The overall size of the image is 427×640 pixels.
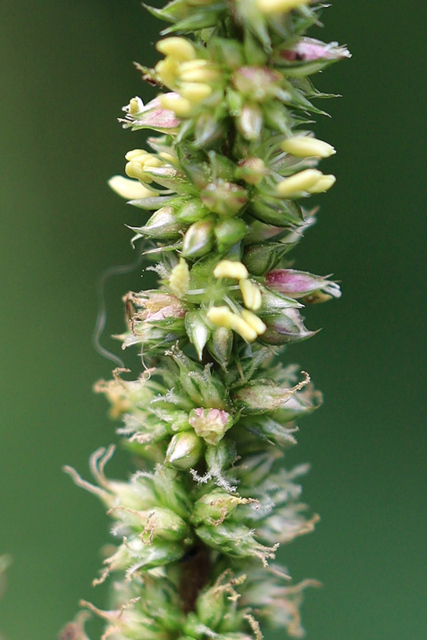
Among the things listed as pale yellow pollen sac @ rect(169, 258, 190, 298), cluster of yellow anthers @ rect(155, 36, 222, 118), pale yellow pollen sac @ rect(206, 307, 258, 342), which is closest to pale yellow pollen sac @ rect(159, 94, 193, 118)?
cluster of yellow anthers @ rect(155, 36, 222, 118)

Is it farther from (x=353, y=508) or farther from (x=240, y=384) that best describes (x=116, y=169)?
(x=240, y=384)

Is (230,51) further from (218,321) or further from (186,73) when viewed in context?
(218,321)

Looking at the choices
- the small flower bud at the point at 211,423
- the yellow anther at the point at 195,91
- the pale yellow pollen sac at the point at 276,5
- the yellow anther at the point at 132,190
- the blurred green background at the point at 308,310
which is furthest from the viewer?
the blurred green background at the point at 308,310

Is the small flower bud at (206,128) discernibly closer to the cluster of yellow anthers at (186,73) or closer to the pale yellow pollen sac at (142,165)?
the cluster of yellow anthers at (186,73)

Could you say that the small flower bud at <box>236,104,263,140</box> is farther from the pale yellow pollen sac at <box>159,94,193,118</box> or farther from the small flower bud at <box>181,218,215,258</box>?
the small flower bud at <box>181,218,215,258</box>

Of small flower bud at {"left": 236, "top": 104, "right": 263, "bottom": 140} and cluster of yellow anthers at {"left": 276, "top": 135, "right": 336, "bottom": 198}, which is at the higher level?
small flower bud at {"left": 236, "top": 104, "right": 263, "bottom": 140}

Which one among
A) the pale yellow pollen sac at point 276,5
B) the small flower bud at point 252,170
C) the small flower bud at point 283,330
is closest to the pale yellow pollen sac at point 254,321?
the small flower bud at point 283,330

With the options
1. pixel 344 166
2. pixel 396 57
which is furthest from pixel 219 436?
pixel 396 57
